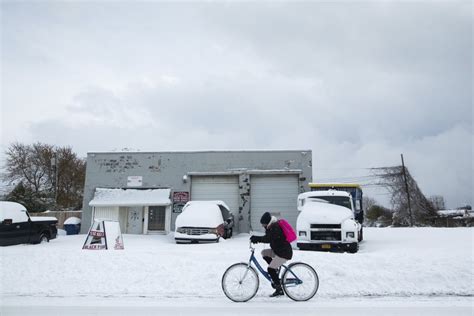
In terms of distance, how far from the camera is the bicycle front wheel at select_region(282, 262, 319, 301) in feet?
23.8

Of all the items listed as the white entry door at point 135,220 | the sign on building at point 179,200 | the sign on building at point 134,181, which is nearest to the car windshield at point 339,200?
the sign on building at point 179,200

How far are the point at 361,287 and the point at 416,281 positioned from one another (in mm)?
1326

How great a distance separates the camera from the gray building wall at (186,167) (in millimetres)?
25906

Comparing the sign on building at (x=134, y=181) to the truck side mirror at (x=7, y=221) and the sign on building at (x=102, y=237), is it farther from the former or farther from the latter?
the sign on building at (x=102, y=237)

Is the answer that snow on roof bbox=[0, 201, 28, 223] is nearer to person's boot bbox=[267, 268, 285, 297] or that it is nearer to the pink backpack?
person's boot bbox=[267, 268, 285, 297]

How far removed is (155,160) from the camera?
27.6 meters

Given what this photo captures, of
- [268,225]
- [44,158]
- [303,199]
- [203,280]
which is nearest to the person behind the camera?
[268,225]

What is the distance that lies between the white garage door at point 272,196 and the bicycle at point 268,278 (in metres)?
18.2

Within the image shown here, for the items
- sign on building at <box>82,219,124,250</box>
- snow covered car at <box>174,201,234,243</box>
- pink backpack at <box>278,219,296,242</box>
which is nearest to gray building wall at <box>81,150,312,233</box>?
snow covered car at <box>174,201,234,243</box>

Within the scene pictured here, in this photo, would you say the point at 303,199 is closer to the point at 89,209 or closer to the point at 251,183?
the point at 251,183

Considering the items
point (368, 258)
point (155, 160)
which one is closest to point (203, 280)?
point (368, 258)

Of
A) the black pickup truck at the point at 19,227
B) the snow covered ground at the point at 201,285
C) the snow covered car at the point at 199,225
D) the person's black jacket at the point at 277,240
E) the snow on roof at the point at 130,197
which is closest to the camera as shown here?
the snow covered ground at the point at 201,285

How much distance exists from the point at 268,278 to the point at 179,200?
1974cm

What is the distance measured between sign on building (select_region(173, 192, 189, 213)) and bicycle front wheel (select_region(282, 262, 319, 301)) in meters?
19.6
